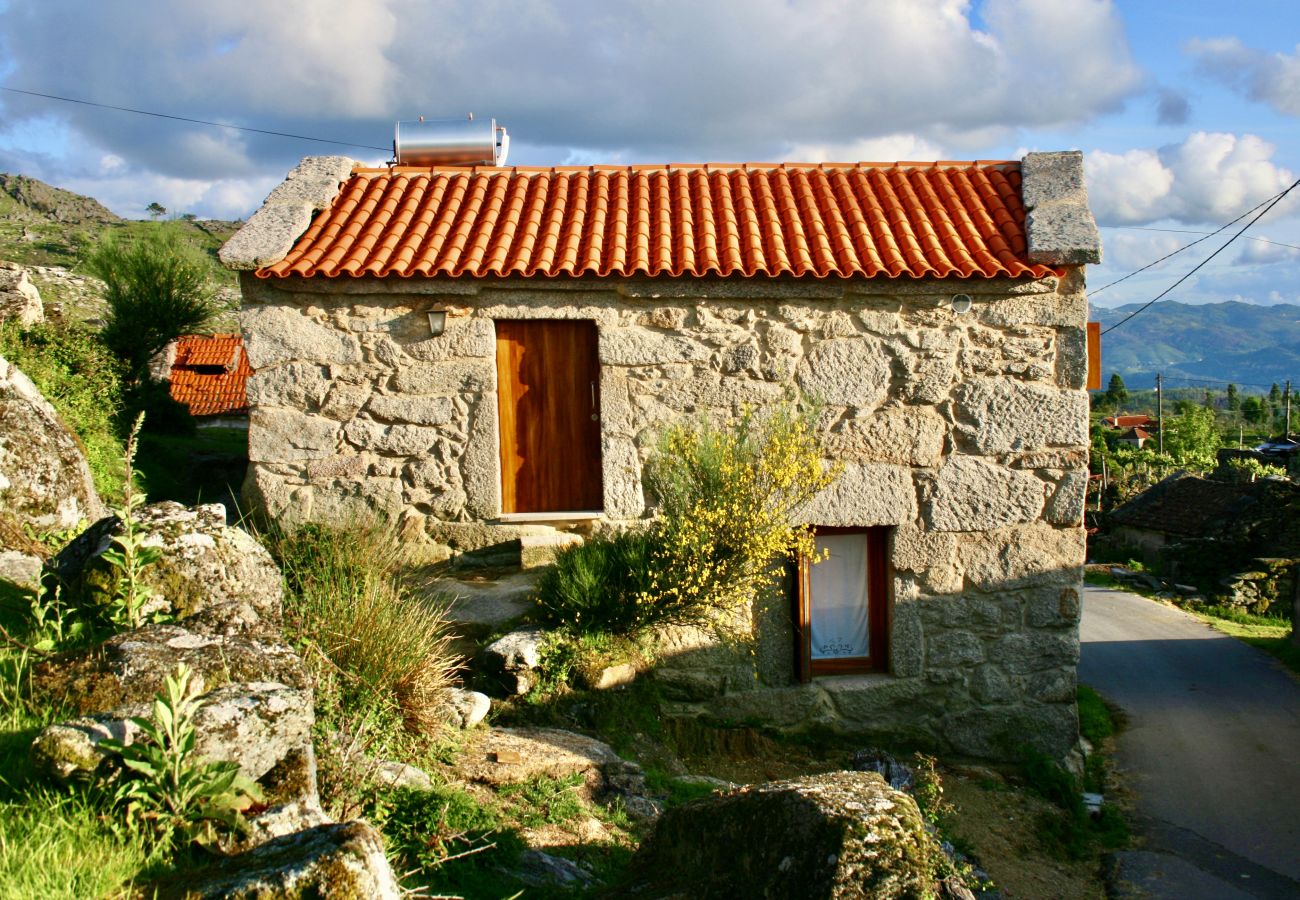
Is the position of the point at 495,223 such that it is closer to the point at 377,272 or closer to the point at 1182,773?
the point at 377,272

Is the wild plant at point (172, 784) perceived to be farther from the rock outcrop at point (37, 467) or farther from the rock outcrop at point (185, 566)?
the rock outcrop at point (37, 467)

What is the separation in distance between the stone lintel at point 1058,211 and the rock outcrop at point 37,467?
21.3ft

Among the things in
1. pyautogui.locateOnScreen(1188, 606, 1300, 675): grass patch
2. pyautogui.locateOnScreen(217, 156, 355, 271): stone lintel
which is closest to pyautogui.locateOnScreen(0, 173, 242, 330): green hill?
pyautogui.locateOnScreen(217, 156, 355, 271): stone lintel

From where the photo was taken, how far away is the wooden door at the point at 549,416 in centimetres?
709

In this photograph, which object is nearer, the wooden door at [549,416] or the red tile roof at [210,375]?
the wooden door at [549,416]

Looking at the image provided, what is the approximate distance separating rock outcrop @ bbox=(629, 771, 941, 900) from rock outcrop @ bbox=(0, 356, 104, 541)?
4499mm

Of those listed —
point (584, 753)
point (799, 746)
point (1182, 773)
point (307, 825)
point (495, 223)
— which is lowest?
point (1182, 773)

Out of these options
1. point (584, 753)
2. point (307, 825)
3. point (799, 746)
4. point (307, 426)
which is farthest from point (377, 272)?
point (307, 825)

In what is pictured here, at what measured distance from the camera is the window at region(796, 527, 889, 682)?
7.19m

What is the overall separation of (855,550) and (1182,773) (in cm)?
406

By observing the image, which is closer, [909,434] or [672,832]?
[672,832]

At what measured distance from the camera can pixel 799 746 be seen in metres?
6.84

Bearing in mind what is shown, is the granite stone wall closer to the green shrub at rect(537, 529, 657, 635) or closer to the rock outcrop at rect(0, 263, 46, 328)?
the green shrub at rect(537, 529, 657, 635)

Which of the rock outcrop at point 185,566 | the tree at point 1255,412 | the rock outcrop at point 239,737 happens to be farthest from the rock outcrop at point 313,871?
the tree at point 1255,412
